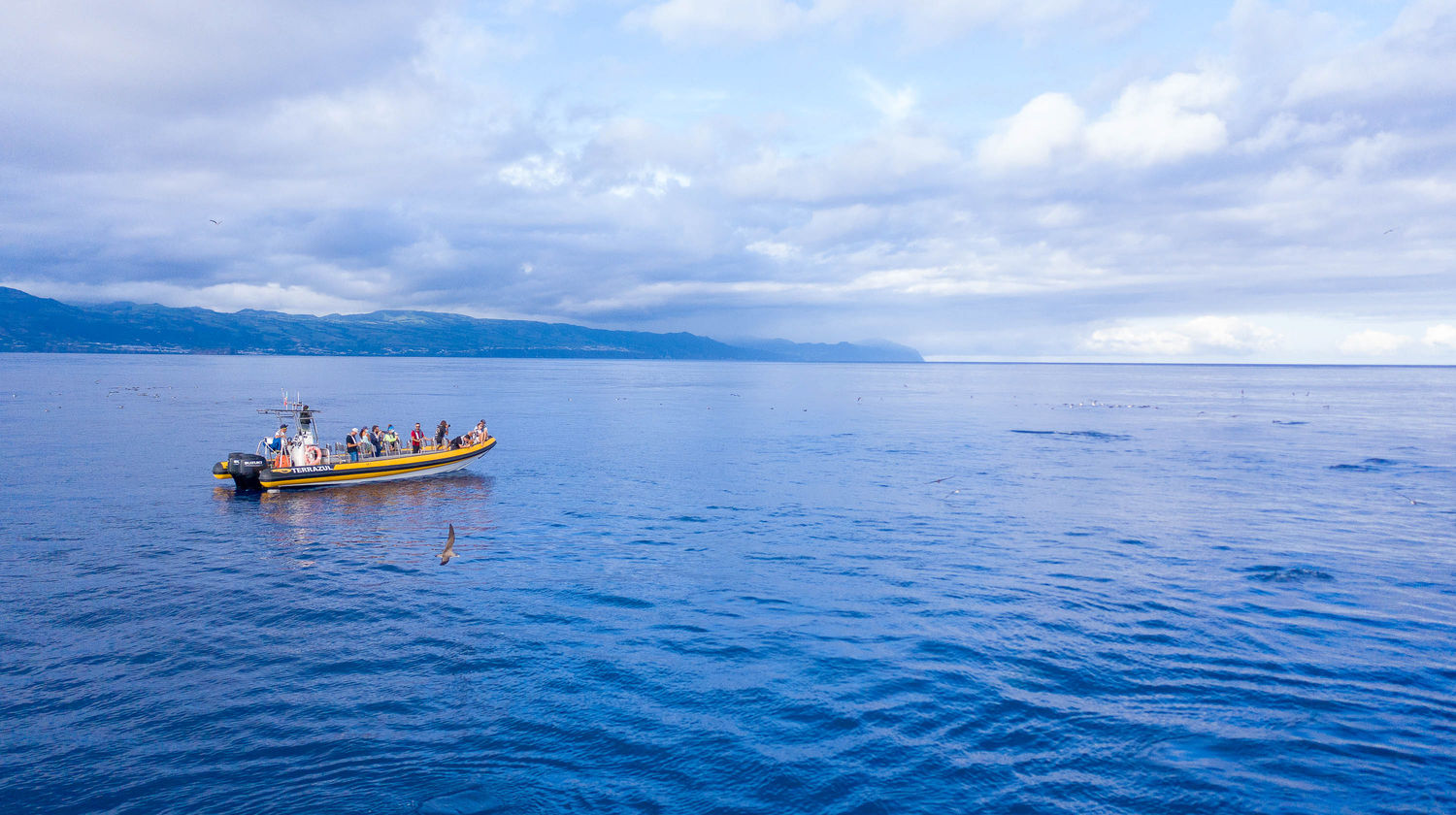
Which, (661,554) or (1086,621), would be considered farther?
(661,554)

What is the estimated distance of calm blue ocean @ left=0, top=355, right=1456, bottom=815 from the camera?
540 inches

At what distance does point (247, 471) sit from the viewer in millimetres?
39250

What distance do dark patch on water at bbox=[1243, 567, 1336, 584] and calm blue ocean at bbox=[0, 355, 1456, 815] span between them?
0.17 m

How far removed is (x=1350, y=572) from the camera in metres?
26.2

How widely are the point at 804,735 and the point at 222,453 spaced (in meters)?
52.8

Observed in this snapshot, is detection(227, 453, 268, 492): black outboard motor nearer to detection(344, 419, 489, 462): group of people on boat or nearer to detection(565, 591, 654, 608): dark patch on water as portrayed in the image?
detection(344, 419, 489, 462): group of people on boat

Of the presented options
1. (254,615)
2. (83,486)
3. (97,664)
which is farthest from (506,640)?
(83,486)

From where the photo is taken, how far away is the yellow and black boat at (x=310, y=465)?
3972 cm

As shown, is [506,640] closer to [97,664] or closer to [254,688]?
[254,688]

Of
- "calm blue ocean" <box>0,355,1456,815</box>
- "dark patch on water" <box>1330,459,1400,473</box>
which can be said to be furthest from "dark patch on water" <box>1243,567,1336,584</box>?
"dark patch on water" <box>1330,459,1400,473</box>

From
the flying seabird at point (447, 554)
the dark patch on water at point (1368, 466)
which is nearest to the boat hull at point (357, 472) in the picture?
the flying seabird at point (447, 554)

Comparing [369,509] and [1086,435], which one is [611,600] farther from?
[1086,435]

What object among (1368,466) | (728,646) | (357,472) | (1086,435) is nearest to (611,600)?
(728,646)

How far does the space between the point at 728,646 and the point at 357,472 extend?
3004 cm
